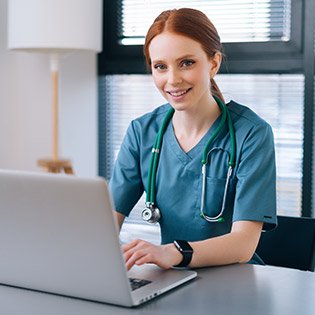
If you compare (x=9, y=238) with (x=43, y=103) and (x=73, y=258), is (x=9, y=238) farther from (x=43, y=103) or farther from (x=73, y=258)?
(x=43, y=103)

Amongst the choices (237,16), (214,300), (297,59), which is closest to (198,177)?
(214,300)

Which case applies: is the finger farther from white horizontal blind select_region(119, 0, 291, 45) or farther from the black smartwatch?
white horizontal blind select_region(119, 0, 291, 45)

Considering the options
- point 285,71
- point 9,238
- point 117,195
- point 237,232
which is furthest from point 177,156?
point 285,71

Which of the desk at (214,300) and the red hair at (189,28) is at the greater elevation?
the red hair at (189,28)

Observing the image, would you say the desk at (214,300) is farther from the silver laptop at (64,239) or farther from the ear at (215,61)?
the ear at (215,61)

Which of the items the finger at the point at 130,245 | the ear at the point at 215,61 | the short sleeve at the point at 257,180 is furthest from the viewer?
the ear at the point at 215,61

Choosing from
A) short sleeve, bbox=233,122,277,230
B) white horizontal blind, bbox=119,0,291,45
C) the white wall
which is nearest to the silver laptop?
short sleeve, bbox=233,122,277,230

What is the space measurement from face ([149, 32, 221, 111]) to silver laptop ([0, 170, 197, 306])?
505 millimetres

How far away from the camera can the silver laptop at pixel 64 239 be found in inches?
39.8

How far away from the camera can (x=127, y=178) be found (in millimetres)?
1638

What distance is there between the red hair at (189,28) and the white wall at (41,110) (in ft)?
5.04

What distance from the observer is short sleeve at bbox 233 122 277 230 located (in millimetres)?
1434

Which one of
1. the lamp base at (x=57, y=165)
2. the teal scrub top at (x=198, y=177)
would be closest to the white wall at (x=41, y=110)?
the lamp base at (x=57, y=165)

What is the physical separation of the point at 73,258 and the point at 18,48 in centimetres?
179
